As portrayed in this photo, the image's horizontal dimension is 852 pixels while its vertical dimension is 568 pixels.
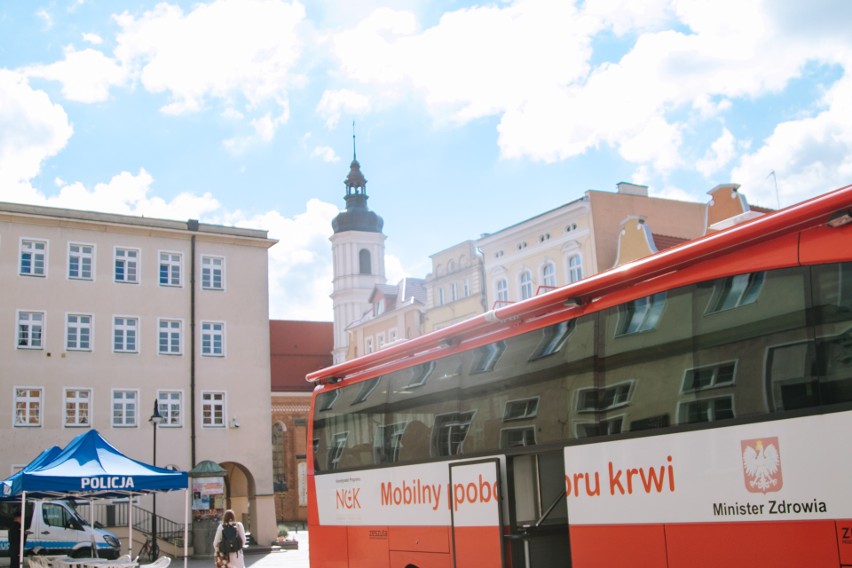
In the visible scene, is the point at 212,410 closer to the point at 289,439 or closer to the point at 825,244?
the point at 289,439

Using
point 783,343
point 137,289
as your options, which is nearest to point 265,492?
point 137,289

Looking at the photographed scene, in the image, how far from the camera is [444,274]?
5172 centimetres

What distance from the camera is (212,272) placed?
39688mm

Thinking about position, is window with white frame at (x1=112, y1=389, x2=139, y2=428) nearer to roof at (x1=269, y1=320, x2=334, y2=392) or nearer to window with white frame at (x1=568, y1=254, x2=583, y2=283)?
window with white frame at (x1=568, y1=254, x2=583, y2=283)

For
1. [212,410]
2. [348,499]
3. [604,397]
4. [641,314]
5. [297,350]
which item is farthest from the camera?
[297,350]

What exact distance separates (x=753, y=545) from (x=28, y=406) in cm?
3292

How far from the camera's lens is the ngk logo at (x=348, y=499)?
43.2 feet

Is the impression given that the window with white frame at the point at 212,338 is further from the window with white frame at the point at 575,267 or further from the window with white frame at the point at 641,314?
the window with white frame at the point at 641,314

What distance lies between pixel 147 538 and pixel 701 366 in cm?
3120

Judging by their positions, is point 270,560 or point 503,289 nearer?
point 270,560

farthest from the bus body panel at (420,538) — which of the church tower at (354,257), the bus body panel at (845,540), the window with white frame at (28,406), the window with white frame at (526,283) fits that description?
the church tower at (354,257)

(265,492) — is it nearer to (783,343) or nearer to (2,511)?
(2,511)

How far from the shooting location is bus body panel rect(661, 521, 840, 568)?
6.43 meters

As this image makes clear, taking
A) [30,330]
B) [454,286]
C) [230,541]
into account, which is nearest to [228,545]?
[230,541]
